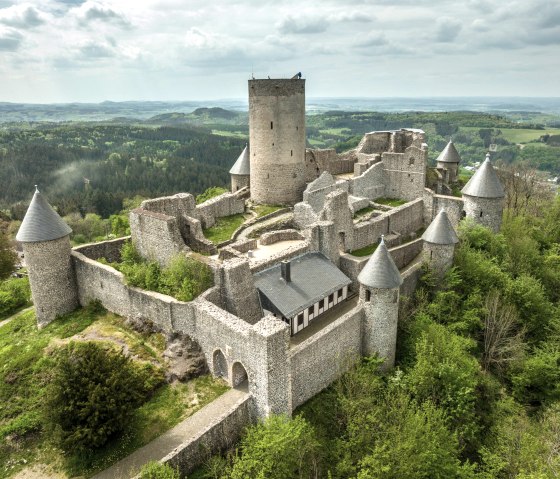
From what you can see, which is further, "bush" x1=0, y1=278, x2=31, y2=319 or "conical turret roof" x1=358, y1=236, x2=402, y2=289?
"bush" x1=0, y1=278, x2=31, y2=319

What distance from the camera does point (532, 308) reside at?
26.1 m

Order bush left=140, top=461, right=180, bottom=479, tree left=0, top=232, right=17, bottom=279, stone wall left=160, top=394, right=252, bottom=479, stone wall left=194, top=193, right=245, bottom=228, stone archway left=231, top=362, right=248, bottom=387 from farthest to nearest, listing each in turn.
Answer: tree left=0, top=232, right=17, bottom=279 → stone wall left=194, top=193, right=245, bottom=228 → stone archway left=231, top=362, right=248, bottom=387 → stone wall left=160, top=394, right=252, bottom=479 → bush left=140, top=461, right=180, bottom=479

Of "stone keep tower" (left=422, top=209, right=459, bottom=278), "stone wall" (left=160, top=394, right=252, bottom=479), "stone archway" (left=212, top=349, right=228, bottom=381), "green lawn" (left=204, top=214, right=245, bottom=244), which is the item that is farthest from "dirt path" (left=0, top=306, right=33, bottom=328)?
"stone keep tower" (left=422, top=209, right=459, bottom=278)

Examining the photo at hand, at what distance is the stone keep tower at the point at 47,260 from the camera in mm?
22266

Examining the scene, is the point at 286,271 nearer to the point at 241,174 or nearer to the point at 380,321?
the point at 380,321

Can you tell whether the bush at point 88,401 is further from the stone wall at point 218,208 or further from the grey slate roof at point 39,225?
the stone wall at point 218,208

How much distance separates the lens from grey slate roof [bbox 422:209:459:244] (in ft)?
82.7

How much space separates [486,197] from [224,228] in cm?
1720

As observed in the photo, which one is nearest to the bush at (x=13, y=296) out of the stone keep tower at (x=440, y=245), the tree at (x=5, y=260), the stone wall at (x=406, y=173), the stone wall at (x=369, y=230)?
the tree at (x=5, y=260)

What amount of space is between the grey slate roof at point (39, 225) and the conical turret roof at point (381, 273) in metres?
15.5

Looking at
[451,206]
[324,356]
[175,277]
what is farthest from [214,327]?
[451,206]

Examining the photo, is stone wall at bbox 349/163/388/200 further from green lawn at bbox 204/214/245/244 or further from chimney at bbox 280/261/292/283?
chimney at bbox 280/261/292/283

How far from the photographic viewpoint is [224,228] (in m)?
29.9

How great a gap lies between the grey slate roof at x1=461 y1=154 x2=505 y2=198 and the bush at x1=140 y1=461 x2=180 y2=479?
24.5m
